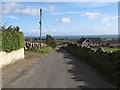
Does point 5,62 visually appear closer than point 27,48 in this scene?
Yes

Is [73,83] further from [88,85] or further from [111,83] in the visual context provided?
[111,83]

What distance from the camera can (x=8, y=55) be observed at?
78.8 ft

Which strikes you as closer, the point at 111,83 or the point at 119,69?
the point at 111,83

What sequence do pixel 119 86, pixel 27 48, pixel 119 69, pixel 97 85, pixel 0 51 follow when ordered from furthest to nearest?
pixel 27 48
pixel 0 51
pixel 119 69
pixel 97 85
pixel 119 86

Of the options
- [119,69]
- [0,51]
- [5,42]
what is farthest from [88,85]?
[5,42]

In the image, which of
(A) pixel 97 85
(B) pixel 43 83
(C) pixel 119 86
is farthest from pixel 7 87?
(C) pixel 119 86

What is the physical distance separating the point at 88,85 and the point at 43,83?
2.11 m

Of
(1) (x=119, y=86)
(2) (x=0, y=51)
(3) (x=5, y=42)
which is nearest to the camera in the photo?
(1) (x=119, y=86)

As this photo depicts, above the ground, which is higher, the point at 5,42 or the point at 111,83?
the point at 5,42

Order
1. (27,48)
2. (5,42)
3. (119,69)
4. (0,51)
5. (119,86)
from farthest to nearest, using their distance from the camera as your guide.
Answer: (27,48)
(5,42)
(0,51)
(119,69)
(119,86)

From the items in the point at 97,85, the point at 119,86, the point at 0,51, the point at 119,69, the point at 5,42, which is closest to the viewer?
the point at 119,86

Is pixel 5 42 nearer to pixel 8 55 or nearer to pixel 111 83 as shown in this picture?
pixel 8 55

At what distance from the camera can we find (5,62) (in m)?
22.5

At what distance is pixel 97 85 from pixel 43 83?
2.49m
